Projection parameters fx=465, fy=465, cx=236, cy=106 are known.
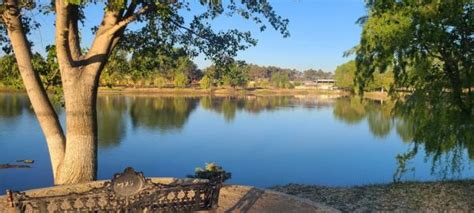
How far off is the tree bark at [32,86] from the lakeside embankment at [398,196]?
10.8 feet

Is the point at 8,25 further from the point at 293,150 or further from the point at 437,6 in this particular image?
the point at 293,150

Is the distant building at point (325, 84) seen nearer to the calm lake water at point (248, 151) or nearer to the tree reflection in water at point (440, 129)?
the calm lake water at point (248, 151)

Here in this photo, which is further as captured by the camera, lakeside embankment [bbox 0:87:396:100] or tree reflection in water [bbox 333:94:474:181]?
lakeside embankment [bbox 0:87:396:100]

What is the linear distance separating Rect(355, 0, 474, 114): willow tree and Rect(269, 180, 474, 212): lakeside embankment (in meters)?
1.36

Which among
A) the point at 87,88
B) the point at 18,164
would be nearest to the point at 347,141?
the point at 18,164

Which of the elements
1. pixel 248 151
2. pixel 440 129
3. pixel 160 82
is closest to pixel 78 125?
pixel 440 129

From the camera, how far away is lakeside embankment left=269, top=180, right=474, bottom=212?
5.71 m

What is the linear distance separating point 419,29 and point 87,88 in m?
4.68

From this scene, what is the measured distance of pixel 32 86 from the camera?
20.0ft

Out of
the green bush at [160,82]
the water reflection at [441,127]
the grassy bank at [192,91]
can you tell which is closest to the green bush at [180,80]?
the grassy bank at [192,91]

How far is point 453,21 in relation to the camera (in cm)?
648

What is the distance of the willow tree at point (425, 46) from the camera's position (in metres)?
6.51

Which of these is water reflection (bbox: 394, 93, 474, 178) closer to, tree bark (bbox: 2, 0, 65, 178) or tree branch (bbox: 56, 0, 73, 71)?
tree branch (bbox: 56, 0, 73, 71)

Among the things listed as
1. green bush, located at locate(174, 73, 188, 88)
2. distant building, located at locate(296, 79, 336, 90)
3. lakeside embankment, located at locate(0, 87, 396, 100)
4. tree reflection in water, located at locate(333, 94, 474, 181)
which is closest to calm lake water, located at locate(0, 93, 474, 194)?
tree reflection in water, located at locate(333, 94, 474, 181)
